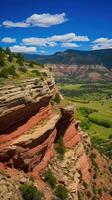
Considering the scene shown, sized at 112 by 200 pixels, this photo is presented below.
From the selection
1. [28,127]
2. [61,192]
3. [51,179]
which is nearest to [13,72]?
[28,127]

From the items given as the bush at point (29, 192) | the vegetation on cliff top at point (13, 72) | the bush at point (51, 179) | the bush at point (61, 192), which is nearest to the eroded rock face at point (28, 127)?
the bush at point (51, 179)

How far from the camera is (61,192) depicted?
189ft

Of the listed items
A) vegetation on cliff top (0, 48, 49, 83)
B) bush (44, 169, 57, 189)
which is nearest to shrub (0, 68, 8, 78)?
vegetation on cliff top (0, 48, 49, 83)

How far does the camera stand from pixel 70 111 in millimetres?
72562

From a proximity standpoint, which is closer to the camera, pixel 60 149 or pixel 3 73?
pixel 3 73

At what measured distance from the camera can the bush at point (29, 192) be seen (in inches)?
1997

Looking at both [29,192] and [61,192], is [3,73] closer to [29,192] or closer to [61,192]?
[29,192]

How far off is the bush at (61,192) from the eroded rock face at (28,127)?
8.68 ft

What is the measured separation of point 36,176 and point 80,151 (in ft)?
63.6

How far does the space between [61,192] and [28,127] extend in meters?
10.6

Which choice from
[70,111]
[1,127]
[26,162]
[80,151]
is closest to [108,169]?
[80,151]

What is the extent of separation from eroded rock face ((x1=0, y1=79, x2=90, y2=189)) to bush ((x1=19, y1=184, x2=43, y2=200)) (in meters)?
3.75

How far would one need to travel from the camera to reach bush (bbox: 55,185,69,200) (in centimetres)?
5747

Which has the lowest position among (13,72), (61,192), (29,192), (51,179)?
(61,192)
